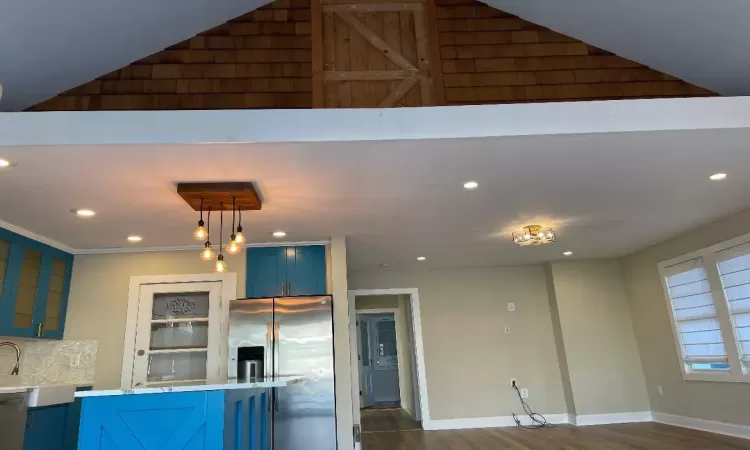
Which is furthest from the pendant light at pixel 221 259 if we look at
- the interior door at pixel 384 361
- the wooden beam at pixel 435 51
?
the interior door at pixel 384 361

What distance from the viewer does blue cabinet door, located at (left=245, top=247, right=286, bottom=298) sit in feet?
15.8

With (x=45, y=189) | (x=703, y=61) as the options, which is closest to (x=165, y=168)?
(x=45, y=189)

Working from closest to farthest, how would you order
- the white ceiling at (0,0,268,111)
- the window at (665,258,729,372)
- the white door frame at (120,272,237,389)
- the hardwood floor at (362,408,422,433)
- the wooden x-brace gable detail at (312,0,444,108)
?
1. the white ceiling at (0,0,268,111)
2. the wooden x-brace gable detail at (312,0,444,108)
3. the white door frame at (120,272,237,389)
4. the window at (665,258,729,372)
5. the hardwood floor at (362,408,422,433)

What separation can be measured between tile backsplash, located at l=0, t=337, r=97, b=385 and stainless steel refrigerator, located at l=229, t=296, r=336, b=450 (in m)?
1.45

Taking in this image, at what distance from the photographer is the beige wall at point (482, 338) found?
6512mm

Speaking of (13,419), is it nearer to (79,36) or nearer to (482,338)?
(79,36)

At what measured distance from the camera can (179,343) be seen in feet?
15.8

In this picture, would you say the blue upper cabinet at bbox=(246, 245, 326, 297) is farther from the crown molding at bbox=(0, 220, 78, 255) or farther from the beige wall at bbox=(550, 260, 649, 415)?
the beige wall at bbox=(550, 260, 649, 415)

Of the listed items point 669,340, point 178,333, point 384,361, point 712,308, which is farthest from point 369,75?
point 384,361

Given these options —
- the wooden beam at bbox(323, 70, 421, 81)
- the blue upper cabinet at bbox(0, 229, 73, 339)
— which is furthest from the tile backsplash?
the wooden beam at bbox(323, 70, 421, 81)

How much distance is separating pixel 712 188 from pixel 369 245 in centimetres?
321

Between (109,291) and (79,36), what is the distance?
8.37 ft

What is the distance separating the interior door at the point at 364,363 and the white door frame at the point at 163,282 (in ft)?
17.5

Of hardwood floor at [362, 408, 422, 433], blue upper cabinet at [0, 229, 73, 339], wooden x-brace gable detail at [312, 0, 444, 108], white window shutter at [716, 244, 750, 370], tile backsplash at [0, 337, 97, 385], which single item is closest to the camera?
wooden x-brace gable detail at [312, 0, 444, 108]
